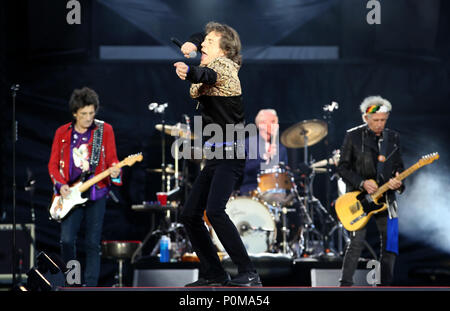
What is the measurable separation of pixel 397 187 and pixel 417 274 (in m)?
3.01

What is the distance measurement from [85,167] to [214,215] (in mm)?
2637

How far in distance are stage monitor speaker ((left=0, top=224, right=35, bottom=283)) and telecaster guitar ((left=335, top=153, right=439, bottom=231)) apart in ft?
13.1

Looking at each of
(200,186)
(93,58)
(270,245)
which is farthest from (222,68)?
(93,58)

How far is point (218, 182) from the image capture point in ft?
13.9

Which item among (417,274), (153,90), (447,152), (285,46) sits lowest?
(417,274)

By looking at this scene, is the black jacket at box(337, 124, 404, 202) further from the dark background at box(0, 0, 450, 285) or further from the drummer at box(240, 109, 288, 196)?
the dark background at box(0, 0, 450, 285)

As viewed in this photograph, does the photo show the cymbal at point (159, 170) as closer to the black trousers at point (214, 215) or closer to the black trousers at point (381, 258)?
the black trousers at point (381, 258)

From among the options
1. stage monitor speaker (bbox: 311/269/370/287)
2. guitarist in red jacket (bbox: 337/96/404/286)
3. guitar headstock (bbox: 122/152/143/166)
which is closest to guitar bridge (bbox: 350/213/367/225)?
guitarist in red jacket (bbox: 337/96/404/286)

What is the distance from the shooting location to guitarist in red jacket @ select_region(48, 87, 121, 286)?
20.7ft
